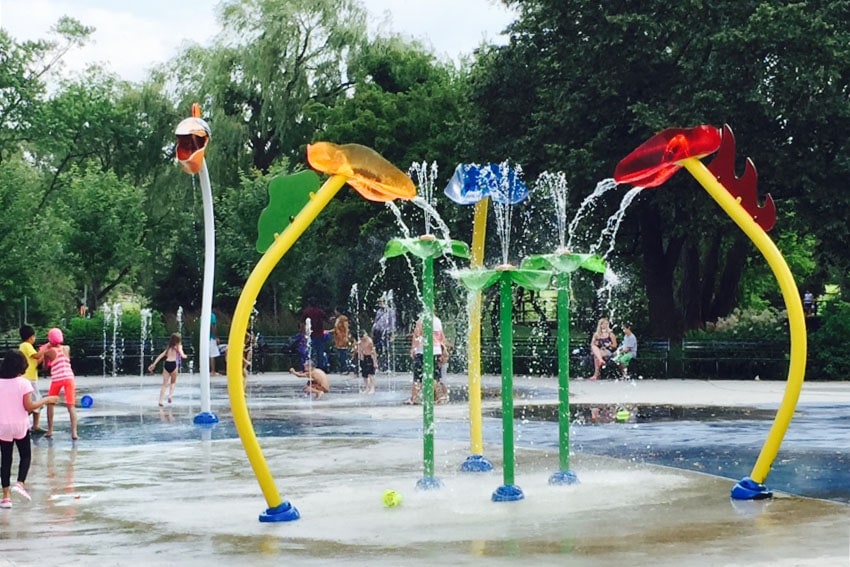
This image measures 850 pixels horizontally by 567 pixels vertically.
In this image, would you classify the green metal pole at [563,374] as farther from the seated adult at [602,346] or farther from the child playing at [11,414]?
the seated adult at [602,346]

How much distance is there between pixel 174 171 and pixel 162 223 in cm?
322

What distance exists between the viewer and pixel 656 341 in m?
Answer: 29.8

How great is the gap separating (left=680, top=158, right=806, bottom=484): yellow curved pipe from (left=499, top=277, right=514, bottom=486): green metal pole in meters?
1.81

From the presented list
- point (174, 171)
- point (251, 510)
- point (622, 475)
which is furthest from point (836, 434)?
point (174, 171)

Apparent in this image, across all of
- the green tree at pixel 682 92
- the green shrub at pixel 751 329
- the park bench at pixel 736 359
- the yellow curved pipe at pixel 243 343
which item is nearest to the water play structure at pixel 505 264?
the yellow curved pipe at pixel 243 343

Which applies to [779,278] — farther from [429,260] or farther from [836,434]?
[836,434]

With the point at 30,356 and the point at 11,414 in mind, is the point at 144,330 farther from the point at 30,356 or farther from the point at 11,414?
the point at 11,414

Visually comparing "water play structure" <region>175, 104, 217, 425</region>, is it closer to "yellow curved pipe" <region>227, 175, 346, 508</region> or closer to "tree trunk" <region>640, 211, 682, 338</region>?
"yellow curved pipe" <region>227, 175, 346, 508</region>

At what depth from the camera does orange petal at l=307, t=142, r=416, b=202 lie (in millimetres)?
9977

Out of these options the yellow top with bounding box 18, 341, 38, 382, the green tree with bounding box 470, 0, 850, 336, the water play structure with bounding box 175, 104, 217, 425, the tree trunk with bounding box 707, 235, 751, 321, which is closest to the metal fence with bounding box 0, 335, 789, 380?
the green tree with bounding box 470, 0, 850, 336

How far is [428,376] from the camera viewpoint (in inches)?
444

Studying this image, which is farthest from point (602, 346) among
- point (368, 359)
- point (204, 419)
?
point (204, 419)

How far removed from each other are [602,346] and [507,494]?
58.7 ft

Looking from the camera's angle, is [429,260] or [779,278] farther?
[429,260]
